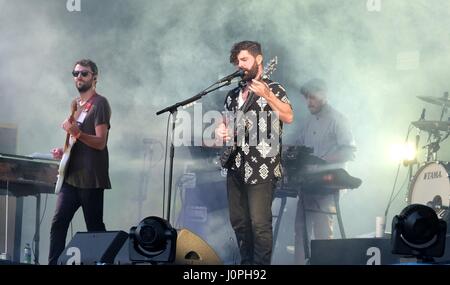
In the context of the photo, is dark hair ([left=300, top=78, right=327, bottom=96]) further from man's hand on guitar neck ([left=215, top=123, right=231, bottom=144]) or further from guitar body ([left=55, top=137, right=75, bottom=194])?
guitar body ([left=55, top=137, right=75, bottom=194])

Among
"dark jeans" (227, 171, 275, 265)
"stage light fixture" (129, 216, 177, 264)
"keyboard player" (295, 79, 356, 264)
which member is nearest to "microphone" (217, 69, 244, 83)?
"dark jeans" (227, 171, 275, 265)

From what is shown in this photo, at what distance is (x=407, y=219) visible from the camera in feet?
19.1

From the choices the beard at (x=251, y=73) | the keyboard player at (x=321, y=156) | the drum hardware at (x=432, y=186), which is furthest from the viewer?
the drum hardware at (x=432, y=186)

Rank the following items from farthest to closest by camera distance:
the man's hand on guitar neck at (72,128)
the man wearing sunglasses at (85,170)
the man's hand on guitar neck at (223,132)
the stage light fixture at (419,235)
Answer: the man wearing sunglasses at (85,170), the man's hand on guitar neck at (72,128), the man's hand on guitar neck at (223,132), the stage light fixture at (419,235)

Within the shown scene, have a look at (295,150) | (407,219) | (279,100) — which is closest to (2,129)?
(295,150)

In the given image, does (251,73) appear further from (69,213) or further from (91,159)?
(69,213)

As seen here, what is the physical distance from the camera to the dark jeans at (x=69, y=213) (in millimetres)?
7773

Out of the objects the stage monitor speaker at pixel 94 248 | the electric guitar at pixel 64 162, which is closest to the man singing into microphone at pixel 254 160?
the stage monitor speaker at pixel 94 248

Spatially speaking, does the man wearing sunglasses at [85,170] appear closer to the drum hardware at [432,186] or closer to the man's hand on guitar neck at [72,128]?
the man's hand on guitar neck at [72,128]

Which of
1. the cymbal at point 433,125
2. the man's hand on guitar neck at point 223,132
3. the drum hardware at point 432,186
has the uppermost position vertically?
the cymbal at point 433,125

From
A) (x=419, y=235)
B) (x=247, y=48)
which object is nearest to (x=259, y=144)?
(x=247, y=48)

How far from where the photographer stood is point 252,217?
7.27m

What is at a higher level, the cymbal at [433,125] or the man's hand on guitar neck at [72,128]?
the cymbal at [433,125]

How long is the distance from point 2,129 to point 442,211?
16.0ft
